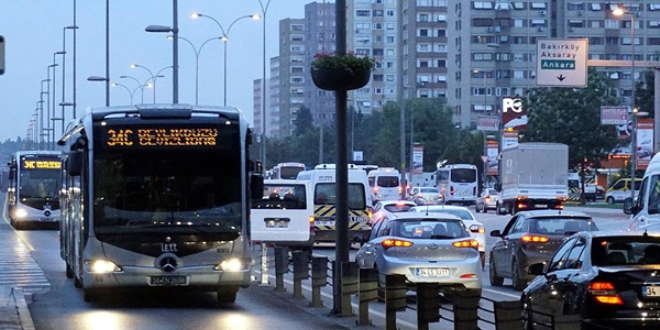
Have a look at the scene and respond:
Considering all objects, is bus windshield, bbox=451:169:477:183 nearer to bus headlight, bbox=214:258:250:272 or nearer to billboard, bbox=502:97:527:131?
billboard, bbox=502:97:527:131

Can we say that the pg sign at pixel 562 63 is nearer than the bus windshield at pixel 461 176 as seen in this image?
Yes

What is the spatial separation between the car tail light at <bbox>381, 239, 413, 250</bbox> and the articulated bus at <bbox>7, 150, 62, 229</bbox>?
36297 mm

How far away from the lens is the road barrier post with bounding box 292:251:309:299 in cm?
2192

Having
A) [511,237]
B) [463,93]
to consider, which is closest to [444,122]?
[463,93]

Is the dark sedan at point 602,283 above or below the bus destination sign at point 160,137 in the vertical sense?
below

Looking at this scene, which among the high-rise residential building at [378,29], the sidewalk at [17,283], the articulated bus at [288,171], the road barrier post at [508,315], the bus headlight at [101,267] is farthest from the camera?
the high-rise residential building at [378,29]

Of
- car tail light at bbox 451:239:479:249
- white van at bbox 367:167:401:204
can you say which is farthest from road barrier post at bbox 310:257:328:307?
white van at bbox 367:167:401:204

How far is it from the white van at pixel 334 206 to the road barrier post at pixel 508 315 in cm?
2619

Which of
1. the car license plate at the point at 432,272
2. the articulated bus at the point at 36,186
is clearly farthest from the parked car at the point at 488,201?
the car license plate at the point at 432,272

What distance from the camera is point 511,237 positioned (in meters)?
25.3

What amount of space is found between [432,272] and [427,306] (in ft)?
18.0

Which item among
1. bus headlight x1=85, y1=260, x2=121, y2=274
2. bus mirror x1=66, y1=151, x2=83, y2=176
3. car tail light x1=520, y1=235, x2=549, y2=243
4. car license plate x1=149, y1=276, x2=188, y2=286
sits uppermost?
bus mirror x1=66, y1=151, x2=83, y2=176

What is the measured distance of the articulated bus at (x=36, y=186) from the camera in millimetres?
55500

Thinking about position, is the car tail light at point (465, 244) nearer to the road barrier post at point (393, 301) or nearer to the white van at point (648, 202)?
the road barrier post at point (393, 301)
